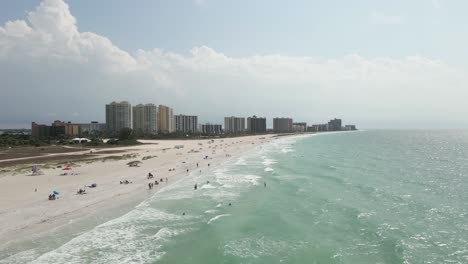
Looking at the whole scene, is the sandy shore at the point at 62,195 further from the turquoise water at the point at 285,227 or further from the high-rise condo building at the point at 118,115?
the high-rise condo building at the point at 118,115

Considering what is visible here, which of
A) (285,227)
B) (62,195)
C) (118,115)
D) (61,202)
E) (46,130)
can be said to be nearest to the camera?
(285,227)

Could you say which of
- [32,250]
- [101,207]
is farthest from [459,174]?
[32,250]

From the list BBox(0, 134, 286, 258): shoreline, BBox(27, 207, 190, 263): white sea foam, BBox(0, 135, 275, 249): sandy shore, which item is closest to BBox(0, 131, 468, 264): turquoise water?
BBox(27, 207, 190, 263): white sea foam

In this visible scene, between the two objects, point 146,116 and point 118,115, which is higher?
point 118,115

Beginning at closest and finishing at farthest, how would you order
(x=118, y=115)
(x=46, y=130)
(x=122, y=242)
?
(x=122, y=242), (x=46, y=130), (x=118, y=115)

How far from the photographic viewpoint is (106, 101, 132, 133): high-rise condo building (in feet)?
627

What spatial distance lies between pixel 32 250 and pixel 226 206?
14.6 metres

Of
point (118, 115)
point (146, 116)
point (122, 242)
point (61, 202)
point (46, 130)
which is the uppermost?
point (118, 115)

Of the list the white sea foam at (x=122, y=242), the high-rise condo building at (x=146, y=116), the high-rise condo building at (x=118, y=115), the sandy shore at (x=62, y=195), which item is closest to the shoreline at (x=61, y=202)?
the sandy shore at (x=62, y=195)

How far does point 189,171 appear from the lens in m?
50.7

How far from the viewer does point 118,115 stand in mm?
191750

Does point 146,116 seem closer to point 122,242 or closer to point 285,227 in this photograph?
point 122,242

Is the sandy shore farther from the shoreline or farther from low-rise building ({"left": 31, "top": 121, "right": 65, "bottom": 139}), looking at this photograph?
low-rise building ({"left": 31, "top": 121, "right": 65, "bottom": 139})

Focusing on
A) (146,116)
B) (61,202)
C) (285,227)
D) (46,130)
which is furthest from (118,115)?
(285,227)
